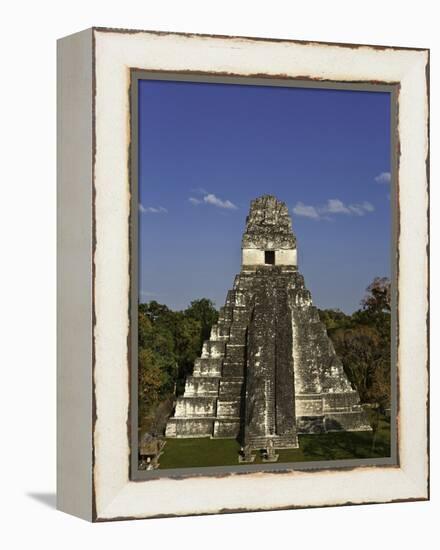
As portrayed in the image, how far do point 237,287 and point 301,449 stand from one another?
5.37 feet

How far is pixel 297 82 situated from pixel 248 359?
282cm

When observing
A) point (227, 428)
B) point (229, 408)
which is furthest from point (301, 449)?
point (229, 408)

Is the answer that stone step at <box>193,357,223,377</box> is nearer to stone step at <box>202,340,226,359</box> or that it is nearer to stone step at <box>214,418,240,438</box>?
stone step at <box>202,340,226,359</box>

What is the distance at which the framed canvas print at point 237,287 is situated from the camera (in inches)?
439

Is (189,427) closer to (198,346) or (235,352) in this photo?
(198,346)

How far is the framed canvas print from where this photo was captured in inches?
439

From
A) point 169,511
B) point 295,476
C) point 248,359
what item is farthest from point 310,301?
point 169,511

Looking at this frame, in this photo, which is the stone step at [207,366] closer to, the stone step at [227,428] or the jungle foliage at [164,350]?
the jungle foliage at [164,350]

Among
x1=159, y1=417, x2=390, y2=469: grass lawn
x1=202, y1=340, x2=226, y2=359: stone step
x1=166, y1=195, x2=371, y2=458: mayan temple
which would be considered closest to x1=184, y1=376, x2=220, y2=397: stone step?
x1=166, y1=195, x2=371, y2=458: mayan temple

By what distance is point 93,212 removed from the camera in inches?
436

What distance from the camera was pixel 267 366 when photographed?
1301 centimetres

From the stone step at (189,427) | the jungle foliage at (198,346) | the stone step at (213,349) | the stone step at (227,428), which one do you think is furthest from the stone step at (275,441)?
the stone step at (213,349)

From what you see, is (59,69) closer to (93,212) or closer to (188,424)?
(93,212)

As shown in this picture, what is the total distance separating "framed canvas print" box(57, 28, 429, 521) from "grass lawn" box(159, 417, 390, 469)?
20 mm
